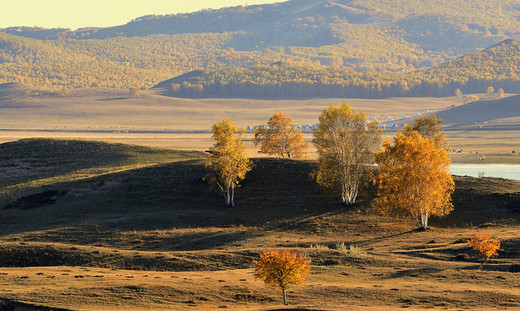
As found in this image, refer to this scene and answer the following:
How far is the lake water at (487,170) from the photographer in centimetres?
12241

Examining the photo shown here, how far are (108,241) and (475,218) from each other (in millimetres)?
36784

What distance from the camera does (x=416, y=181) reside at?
2766 inches

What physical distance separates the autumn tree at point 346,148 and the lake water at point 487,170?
45506 mm

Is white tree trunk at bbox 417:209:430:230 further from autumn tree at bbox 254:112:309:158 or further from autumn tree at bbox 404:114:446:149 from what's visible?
autumn tree at bbox 254:112:309:158

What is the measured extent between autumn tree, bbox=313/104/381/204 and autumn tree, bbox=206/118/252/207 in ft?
30.1

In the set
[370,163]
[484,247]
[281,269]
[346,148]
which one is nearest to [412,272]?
[484,247]

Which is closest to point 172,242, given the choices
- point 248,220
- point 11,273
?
point 248,220

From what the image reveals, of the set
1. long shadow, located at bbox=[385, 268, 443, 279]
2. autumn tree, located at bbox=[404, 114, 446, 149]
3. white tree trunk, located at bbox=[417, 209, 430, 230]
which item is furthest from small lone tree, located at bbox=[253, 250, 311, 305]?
autumn tree, located at bbox=[404, 114, 446, 149]

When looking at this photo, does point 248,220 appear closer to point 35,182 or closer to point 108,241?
point 108,241

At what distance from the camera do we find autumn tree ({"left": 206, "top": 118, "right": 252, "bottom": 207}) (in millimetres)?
81750

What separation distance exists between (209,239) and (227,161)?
1761 cm

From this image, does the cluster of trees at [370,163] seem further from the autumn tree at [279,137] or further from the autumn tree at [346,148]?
the autumn tree at [279,137]

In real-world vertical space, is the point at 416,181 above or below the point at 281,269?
above

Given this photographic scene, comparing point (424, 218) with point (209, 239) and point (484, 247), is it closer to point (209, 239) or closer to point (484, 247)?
point (484, 247)
